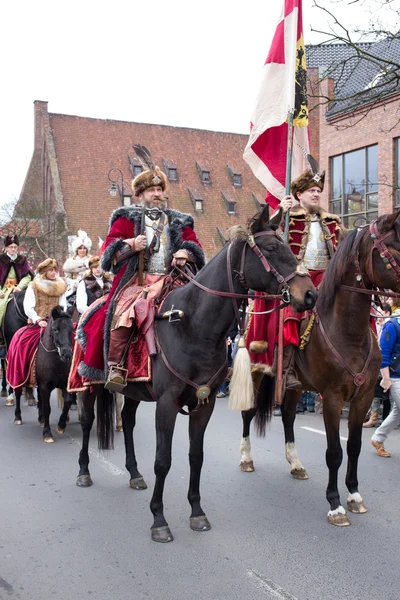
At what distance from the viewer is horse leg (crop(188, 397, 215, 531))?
4816mm

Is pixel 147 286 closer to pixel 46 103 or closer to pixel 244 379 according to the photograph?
pixel 244 379

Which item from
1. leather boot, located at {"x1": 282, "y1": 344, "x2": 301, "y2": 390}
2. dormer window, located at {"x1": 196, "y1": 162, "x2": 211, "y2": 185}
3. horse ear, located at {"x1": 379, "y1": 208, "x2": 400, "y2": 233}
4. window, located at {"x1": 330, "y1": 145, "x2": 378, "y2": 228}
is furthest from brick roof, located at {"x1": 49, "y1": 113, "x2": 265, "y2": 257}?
horse ear, located at {"x1": 379, "y1": 208, "x2": 400, "y2": 233}

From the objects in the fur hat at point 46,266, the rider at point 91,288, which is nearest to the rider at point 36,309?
the fur hat at point 46,266

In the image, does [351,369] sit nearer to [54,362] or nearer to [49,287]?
[54,362]

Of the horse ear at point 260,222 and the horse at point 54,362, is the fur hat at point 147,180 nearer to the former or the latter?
the horse ear at point 260,222

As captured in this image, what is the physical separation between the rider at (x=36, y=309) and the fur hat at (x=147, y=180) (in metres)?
4.00

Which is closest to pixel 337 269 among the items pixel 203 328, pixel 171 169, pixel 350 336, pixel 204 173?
pixel 350 336

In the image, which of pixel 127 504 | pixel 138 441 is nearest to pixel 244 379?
pixel 127 504

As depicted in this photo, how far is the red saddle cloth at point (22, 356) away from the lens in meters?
8.72

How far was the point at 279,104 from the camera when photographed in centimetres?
554

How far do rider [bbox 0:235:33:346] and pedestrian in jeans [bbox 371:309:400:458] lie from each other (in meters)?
7.04

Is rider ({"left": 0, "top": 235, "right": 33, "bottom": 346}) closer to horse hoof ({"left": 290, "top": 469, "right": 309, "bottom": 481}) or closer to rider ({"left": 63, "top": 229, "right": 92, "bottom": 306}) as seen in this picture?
rider ({"left": 63, "top": 229, "right": 92, "bottom": 306})

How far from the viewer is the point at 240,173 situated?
156ft

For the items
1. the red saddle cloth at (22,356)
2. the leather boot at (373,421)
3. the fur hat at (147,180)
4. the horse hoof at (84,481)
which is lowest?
the leather boot at (373,421)
